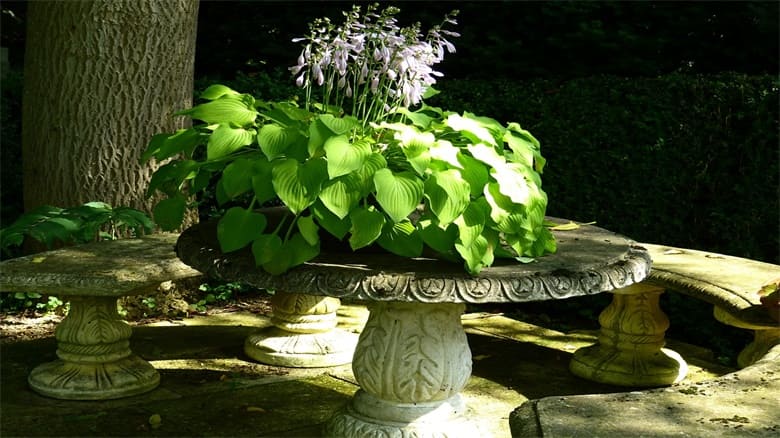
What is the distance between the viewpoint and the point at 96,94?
5895 millimetres

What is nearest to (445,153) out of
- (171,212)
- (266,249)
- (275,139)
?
(275,139)

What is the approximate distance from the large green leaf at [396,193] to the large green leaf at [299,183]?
0.62ft

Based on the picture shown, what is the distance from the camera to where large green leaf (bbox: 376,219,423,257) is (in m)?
3.43

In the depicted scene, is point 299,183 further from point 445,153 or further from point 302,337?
point 302,337

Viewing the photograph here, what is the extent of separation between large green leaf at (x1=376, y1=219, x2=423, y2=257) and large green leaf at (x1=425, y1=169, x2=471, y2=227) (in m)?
0.19

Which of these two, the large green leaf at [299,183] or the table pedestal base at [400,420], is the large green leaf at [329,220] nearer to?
the large green leaf at [299,183]

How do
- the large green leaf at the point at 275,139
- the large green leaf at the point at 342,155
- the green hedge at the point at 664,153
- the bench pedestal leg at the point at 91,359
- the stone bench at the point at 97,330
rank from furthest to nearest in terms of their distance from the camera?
the green hedge at the point at 664,153, the bench pedestal leg at the point at 91,359, the stone bench at the point at 97,330, the large green leaf at the point at 275,139, the large green leaf at the point at 342,155

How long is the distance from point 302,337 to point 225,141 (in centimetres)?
212

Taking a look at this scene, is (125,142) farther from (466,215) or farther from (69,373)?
(466,215)

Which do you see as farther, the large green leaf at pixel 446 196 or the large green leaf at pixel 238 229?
the large green leaf at pixel 238 229

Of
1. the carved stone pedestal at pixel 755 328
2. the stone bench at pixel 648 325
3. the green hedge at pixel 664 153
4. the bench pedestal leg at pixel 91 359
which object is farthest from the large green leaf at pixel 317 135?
the green hedge at pixel 664 153

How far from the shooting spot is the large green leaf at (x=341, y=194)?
10.6 ft

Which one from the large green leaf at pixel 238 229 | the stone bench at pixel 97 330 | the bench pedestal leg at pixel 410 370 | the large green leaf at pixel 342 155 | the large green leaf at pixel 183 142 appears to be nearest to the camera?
the large green leaf at pixel 342 155

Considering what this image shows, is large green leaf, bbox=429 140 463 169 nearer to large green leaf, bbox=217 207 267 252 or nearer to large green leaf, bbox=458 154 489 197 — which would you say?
large green leaf, bbox=458 154 489 197
